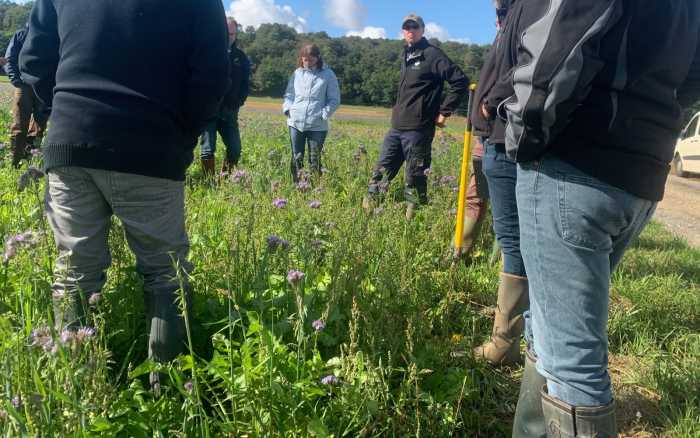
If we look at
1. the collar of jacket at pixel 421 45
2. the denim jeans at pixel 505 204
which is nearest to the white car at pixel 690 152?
the collar of jacket at pixel 421 45

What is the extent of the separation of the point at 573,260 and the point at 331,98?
5.10 meters

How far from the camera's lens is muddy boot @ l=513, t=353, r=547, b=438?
1.68m

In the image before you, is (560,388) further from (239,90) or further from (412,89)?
(239,90)

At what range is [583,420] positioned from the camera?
137 cm

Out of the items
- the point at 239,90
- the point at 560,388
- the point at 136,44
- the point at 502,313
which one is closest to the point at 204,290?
the point at 136,44

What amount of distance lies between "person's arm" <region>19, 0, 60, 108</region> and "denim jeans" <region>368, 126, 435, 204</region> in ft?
10.0

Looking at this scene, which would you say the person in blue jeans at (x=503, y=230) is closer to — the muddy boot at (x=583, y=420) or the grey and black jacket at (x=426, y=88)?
the muddy boot at (x=583, y=420)

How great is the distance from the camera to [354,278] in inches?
94.0

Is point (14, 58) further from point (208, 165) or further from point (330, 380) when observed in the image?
point (330, 380)

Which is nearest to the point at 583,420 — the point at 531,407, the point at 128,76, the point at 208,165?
the point at 531,407

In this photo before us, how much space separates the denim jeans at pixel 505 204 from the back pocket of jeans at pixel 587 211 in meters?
0.85

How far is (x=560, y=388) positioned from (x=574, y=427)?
11 cm

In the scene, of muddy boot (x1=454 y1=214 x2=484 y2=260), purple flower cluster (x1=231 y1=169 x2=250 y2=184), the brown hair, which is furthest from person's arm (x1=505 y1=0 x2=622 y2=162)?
the brown hair

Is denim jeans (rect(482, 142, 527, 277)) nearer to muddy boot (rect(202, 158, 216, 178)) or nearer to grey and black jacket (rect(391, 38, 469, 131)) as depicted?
grey and black jacket (rect(391, 38, 469, 131))
